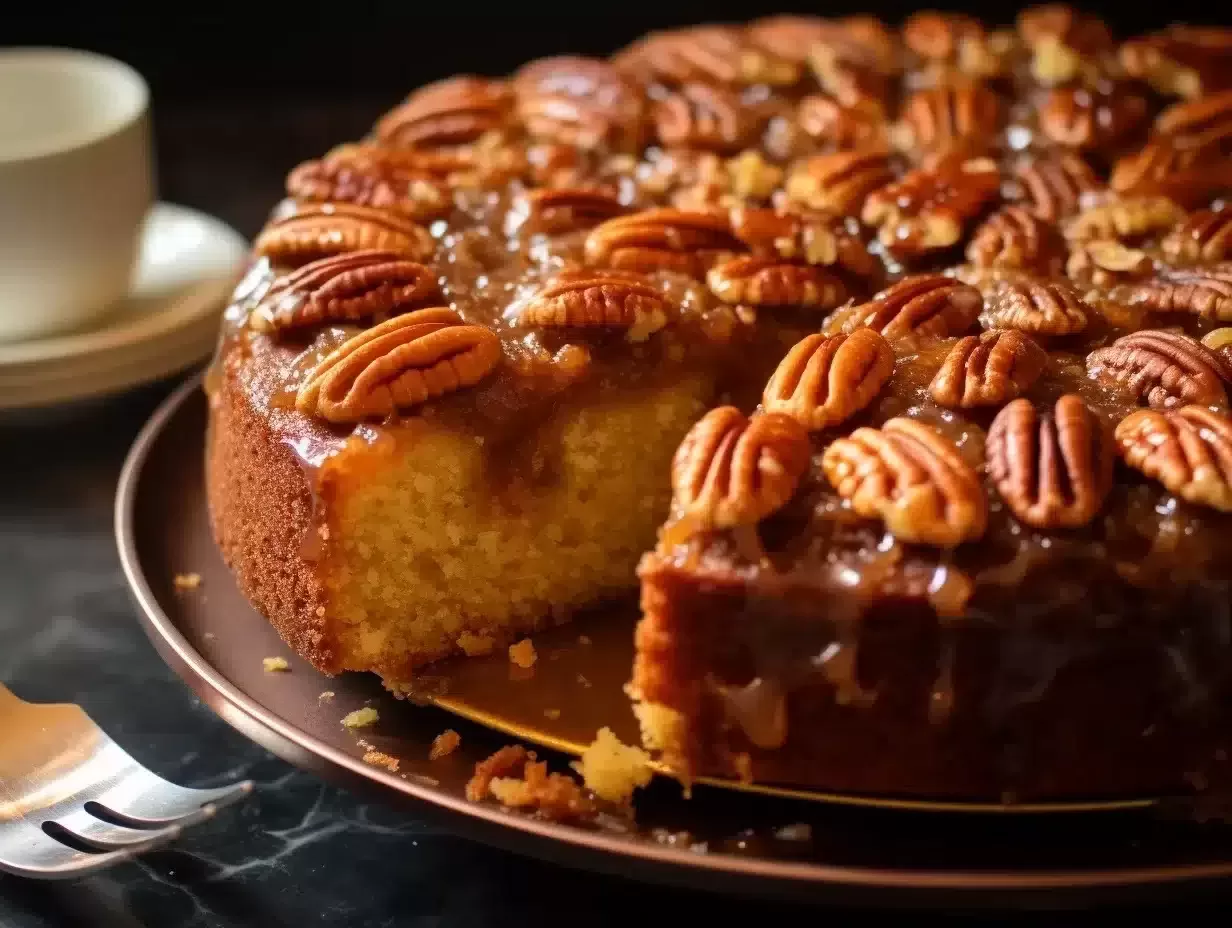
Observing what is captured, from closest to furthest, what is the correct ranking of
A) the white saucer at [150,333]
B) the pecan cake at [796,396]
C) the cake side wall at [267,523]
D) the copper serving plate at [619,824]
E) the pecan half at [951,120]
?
the copper serving plate at [619,824], the pecan cake at [796,396], the cake side wall at [267,523], the pecan half at [951,120], the white saucer at [150,333]

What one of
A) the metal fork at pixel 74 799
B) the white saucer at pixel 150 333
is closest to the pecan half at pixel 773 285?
the metal fork at pixel 74 799

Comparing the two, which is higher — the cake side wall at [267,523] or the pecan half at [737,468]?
the pecan half at [737,468]

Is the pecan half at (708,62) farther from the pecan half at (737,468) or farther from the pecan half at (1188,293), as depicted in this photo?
the pecan half at (737,468)

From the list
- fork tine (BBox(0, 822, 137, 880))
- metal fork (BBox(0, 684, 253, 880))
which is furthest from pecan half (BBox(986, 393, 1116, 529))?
fork tine (BBox(0, 822, 137, 880))

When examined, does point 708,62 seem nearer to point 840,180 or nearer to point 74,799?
point 840,180

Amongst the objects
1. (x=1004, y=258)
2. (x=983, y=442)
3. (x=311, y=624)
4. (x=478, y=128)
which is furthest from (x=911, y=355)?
(x=478, y=128)
